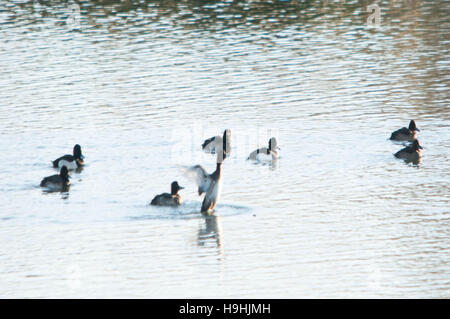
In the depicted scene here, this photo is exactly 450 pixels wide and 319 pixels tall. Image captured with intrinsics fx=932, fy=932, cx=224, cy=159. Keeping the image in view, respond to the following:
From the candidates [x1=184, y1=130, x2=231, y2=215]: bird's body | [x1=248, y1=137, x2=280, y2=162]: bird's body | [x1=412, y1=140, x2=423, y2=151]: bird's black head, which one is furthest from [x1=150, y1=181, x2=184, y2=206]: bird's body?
[x1=412, y1=140, x2=423, y2=151]: bird's black head

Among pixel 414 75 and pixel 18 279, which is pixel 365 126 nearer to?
pixel 414 75

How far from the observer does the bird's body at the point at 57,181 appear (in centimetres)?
2556

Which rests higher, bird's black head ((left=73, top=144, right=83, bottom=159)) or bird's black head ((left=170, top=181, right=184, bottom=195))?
bird's black head ((left=73, top=144, right=83, bottom=159))

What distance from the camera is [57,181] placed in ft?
84.1

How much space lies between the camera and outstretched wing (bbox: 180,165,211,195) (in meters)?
22.9

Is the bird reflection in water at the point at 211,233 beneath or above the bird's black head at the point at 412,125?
beneath

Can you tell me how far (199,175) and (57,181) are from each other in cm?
471

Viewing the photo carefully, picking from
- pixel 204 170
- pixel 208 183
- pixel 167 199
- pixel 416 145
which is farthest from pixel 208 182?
pixel 416 145

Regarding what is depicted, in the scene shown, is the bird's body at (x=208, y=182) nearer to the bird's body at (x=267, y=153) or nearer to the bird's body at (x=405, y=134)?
the bird's body at (x=267, y=153)

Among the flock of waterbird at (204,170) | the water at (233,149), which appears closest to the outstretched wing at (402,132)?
the flock of waterbird at (204,170)

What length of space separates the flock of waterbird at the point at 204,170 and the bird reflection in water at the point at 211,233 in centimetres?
57

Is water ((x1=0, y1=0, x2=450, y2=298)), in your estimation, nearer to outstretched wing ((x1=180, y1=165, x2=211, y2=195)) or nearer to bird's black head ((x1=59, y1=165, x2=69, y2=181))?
bird's black head ((x1=59, y1=165, x2=69, y2=181))

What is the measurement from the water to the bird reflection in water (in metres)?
0.06

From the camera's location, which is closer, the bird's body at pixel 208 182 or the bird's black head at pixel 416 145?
the bird's body at pixel 208 182
